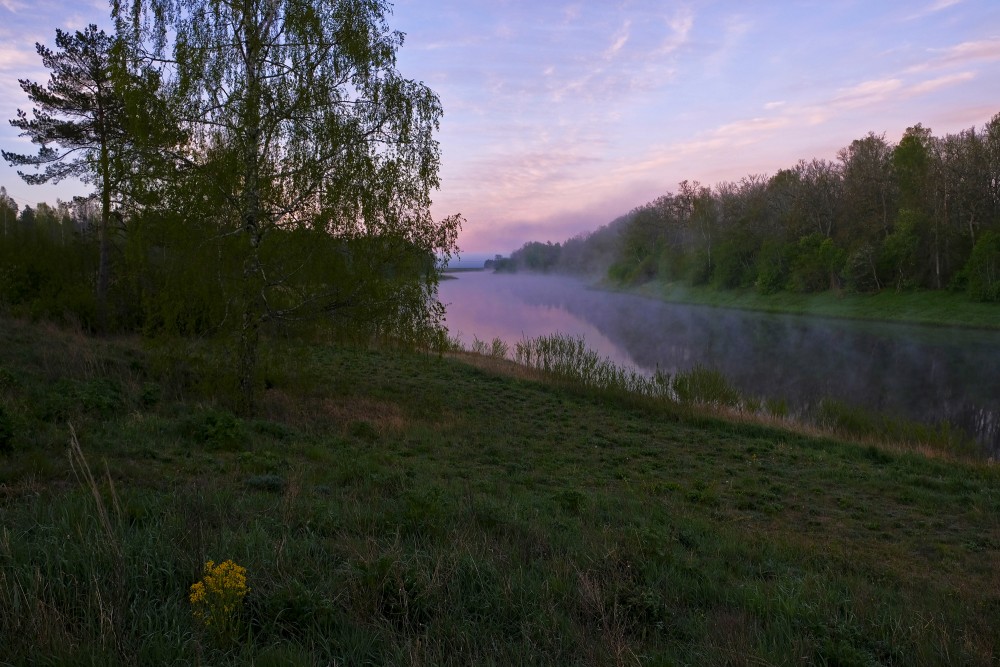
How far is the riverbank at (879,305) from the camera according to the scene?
1489 inches

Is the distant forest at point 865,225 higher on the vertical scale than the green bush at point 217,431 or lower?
higher

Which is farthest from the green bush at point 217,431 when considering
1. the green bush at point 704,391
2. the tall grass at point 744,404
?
the green bush at point 704,391

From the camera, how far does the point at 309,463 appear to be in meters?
6.94

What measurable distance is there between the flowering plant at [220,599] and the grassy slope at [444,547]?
7cm

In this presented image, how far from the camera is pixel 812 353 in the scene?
30750 mm

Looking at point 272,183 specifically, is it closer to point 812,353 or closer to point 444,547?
point 444,547

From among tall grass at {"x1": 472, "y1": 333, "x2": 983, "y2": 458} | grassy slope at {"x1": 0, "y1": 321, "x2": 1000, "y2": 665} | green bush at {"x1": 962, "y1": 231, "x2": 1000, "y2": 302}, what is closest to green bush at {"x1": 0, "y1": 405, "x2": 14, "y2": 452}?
grassy slope at {"x1": 0, "y1": 321, "x2": 1000, "y2": 665}

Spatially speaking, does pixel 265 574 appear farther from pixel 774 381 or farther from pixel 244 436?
pixel 774 381

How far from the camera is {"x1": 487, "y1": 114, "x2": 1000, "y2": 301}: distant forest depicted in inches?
1742

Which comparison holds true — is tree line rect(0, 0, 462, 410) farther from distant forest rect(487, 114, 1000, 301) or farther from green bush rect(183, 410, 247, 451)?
distant forest rect(487, 114, 1000, 301)

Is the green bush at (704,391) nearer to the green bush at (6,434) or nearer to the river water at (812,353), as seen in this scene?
the river water at (812,353)

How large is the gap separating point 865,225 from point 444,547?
5911 centimetres

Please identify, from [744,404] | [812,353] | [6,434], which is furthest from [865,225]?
[6,434]

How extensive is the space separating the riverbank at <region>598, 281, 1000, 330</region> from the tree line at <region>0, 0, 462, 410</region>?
40334 mm
